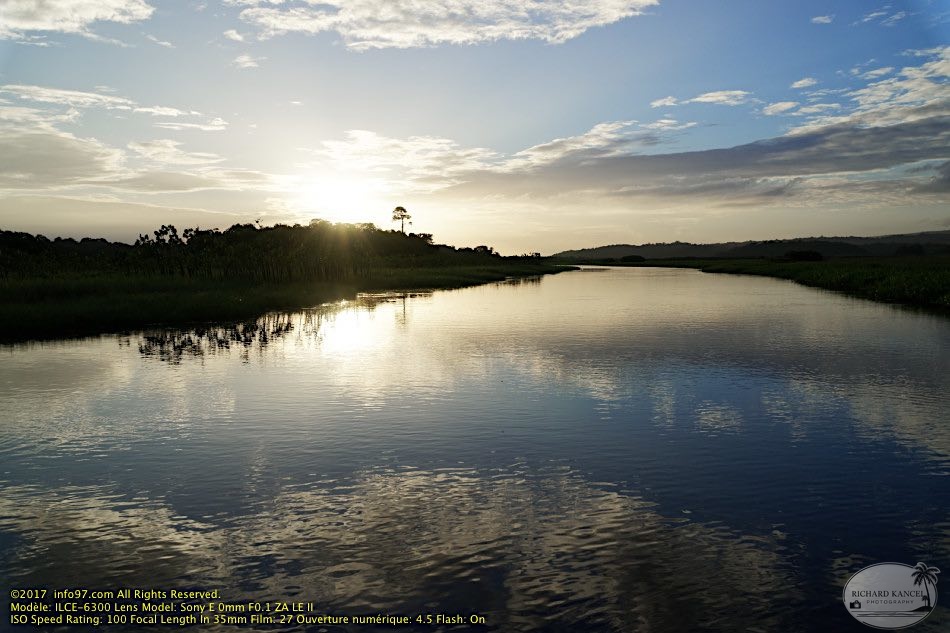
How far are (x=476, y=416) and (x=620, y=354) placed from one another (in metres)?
11.2

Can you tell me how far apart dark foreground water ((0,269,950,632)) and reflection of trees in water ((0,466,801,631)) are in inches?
1.4

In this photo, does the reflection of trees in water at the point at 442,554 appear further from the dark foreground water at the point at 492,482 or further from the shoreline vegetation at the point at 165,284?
the shoreline vegetation at the point at 165,284

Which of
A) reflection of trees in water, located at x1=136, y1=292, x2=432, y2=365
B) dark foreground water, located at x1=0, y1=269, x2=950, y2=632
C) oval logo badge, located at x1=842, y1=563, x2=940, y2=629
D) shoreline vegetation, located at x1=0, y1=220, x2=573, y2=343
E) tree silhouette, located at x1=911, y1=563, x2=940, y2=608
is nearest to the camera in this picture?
oval logo badge, located at x1=842, y1=563, x2=940, y2=629

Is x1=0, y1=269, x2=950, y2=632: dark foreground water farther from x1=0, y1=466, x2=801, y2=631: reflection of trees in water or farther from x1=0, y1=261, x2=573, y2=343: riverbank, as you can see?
x1=0, y1=261, x2=573, y2=343: riverbank

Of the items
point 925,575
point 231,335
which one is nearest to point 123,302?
point 231,335

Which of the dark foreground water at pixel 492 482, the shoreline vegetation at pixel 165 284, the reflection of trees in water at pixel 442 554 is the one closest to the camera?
the reflection of trees in water at pixel 442 554

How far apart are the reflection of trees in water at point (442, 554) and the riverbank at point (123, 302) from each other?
25014 mm

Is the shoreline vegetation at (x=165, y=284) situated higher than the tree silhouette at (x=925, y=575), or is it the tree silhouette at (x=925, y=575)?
the shoreline vegetation at (x=165, y=284)

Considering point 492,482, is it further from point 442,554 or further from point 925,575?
point 925,575

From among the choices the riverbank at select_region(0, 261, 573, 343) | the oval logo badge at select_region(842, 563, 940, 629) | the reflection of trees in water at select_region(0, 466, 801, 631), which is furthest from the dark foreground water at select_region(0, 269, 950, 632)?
the riverbank at select_region(0, 261, 573, 343)

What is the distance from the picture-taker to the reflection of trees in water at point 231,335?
87.6 feet

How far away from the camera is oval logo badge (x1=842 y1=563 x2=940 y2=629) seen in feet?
24.6

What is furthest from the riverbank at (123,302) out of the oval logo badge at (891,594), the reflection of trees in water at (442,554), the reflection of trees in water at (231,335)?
the oval logo badge at (891,594)

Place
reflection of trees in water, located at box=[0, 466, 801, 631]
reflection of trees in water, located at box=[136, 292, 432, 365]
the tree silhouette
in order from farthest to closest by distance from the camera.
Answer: reflection of trees in water, located at box=[136, 292, 432, 365]
the tree silhouette
reflection of trees in water, located at box=[0, 466, 801, 631]
